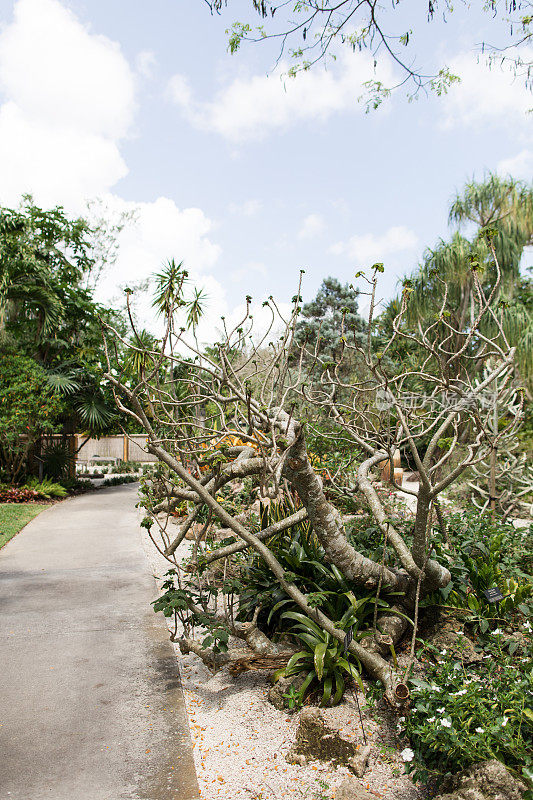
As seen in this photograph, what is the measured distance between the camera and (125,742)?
8.54 ft

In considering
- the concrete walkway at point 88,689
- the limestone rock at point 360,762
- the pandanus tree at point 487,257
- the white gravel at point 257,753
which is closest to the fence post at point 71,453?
the concrete walkway at point 88,689

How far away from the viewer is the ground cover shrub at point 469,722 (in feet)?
6.55

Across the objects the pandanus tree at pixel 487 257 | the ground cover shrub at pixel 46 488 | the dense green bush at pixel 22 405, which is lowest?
the ground cover shrub at pixel 46 488

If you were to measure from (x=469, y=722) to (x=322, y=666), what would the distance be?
0.88 meters

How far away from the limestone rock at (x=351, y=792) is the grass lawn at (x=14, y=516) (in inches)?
255

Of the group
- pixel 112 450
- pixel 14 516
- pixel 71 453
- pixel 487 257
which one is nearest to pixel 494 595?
pixel 14 516

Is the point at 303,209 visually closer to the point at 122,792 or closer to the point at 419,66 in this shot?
the point at 419,66

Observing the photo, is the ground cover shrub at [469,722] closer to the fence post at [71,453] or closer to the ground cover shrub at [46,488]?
the ground cover shrub at [46,488]

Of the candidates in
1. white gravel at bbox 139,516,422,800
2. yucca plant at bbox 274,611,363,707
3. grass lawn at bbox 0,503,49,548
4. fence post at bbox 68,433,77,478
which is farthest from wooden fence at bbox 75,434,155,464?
yucca plant at bbox 274,611,363,707

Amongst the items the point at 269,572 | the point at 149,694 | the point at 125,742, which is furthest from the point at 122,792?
the point at 269,572

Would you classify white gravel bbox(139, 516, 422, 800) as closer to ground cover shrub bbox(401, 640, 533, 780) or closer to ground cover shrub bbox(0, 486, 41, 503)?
ground cover shrub bbox(401, 640, 533, 780)

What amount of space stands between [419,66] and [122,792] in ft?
15.5

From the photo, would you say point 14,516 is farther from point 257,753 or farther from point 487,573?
point 487,573

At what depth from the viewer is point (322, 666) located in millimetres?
2762
